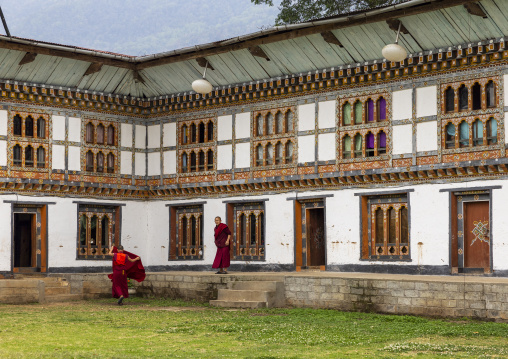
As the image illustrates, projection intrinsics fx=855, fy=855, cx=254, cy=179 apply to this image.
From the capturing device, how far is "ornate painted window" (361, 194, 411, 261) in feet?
63.2

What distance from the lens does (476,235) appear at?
59.4 feet

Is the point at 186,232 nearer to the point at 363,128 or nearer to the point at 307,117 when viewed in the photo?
the point at 307,117

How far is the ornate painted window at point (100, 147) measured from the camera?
2300cm

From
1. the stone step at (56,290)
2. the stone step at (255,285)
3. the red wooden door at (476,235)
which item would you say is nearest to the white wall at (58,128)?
the stone step at (56,290)

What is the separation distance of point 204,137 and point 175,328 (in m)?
10.6

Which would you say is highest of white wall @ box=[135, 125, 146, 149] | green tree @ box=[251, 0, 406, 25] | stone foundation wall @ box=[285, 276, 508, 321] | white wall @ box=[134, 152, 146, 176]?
green tree @ box=[251, 0, 406, 25]

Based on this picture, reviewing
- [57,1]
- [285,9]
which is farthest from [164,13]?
[285,9]

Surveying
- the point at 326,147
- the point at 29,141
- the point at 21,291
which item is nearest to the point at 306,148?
the point at 326,147

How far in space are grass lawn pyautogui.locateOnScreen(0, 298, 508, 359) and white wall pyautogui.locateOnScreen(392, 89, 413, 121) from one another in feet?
18.3

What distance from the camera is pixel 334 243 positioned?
2034 cm

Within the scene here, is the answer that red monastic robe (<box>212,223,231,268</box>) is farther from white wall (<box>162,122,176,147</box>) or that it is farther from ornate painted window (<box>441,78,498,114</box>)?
ornate painted window (<box>441,78,498,114</box>)

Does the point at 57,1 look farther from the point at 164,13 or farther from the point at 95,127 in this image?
the point at 95,127

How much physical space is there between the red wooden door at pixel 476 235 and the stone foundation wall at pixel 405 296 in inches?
111

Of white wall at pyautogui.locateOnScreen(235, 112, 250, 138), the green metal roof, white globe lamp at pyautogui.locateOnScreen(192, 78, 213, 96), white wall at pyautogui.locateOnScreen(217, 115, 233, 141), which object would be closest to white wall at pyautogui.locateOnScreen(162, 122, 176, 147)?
the green metal roof
